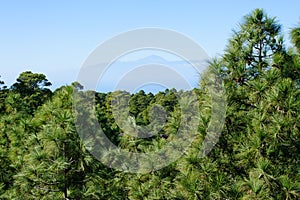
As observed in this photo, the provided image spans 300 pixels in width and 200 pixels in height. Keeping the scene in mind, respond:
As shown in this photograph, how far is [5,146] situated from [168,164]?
14.9ft

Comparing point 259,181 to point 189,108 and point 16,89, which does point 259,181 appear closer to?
point 189,108

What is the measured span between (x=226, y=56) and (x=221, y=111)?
66 cm

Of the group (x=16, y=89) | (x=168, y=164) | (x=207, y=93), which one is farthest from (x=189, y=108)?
(x=16, y=89)

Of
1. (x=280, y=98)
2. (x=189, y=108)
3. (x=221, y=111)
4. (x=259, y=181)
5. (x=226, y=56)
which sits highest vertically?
(x=226, y=56)

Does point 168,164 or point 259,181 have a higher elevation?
point 168,164

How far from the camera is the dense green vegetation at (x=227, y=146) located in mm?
3621

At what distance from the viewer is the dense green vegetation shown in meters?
3.62

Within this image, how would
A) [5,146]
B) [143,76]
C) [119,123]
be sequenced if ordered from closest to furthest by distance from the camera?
[143,76]
[119,123]
[5,146]

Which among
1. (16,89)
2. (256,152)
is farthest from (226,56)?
(16,89)

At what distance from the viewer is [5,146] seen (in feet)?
25.5

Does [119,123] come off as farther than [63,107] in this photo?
Yes

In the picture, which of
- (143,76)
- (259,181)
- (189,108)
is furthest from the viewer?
(143,76)

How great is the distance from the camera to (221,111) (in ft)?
13.0

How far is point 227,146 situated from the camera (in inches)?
161
